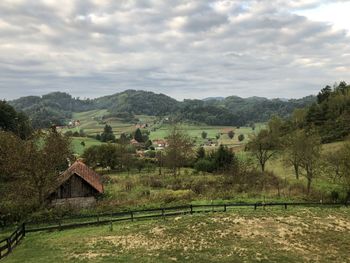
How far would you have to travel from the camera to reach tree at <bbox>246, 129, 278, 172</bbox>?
6338 cm

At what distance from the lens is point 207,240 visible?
23.0 meters

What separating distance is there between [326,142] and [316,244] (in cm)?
6282

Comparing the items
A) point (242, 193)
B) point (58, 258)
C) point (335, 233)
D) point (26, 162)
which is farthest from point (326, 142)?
point (58, 258)

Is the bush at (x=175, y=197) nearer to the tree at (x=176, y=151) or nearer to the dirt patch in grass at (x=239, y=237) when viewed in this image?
the dirt patch in grass at (x=239, y=237)

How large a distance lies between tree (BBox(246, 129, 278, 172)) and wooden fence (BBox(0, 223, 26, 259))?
145 ft

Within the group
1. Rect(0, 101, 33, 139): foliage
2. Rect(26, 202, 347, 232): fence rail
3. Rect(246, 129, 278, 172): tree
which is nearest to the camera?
Rect(26, 202, 347, 232): fence rail

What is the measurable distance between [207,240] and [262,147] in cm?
4345

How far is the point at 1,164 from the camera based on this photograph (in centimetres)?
3869

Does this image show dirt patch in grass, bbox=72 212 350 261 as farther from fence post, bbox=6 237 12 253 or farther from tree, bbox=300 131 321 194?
tree, bbox=300 131 321 194

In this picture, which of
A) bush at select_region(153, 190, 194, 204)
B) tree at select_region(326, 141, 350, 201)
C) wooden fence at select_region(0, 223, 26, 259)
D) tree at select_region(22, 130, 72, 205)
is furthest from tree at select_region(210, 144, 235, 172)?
wooden fence at select_region(0, 223, 26, 259)

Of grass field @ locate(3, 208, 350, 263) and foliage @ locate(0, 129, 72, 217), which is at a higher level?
foliage @ locate(0, 129, 72, 217)

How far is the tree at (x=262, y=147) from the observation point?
208 feet

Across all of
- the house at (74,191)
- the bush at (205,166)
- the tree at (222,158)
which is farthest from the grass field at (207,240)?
the bush at (205,166)

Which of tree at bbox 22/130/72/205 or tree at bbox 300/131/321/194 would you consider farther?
tree at bbox 300/131/321/194
